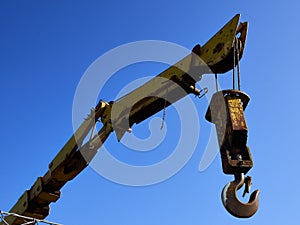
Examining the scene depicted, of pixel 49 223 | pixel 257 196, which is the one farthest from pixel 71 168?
pixel 257 196

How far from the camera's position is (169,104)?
6.70 metres

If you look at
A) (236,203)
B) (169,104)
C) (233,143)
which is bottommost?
(236,203)

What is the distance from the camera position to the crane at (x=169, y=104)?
381 centimetres

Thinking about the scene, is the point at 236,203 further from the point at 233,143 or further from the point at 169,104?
the point at 169,104

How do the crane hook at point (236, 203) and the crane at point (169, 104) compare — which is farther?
the crane at point (169, 104)

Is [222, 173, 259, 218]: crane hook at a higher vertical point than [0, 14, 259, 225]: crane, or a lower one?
lower

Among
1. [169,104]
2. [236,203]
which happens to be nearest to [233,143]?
[236,203]

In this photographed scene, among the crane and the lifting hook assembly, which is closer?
the lifting hook assembly

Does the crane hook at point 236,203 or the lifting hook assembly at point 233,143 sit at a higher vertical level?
the lifting hook assembly at point 233,143

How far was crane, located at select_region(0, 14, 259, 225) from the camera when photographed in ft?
12.5

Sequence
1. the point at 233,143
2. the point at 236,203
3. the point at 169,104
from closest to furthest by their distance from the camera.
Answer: the point at 236,203 < the point at 233,143 < the point at 169,104

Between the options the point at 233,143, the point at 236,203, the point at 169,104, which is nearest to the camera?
the point at 236,203

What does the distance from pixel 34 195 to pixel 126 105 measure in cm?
326

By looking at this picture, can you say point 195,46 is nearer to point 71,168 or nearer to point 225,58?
point 225,58
